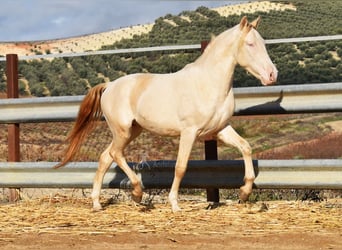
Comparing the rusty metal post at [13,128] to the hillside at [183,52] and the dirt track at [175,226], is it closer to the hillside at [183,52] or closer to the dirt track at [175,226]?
the dirt track at [175,226]

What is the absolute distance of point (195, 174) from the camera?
6988 mm

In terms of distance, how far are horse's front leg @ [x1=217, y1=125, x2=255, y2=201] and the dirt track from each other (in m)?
0.20

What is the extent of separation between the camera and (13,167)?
7566 millimetres

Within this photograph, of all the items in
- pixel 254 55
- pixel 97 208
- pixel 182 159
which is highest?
pixel 254 55

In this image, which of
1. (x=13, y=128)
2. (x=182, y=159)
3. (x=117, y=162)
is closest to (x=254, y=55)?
(x=182, y=159)

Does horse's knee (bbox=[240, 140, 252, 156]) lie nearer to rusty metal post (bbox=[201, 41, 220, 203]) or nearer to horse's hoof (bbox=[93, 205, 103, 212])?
rusty metal post (bbox=[201, 41, 220, 203])

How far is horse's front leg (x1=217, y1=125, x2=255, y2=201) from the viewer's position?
633 centimetres

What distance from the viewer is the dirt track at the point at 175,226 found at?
5105 mm

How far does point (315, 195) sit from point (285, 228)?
5.88ft

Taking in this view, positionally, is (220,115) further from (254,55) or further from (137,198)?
(137,198)

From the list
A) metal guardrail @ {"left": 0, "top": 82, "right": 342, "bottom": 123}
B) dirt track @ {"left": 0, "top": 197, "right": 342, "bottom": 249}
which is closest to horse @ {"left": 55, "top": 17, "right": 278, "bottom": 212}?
dirt track @ {"left": 0, "top": 197, "right": 342, "bottom": 249}

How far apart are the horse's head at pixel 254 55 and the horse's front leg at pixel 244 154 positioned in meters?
0.58

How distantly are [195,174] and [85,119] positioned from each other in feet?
4.20

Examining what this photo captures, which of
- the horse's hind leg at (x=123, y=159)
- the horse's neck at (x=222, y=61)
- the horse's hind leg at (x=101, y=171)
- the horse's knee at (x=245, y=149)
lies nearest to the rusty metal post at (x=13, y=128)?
the horse's hind leg at (x=101, y=171)
